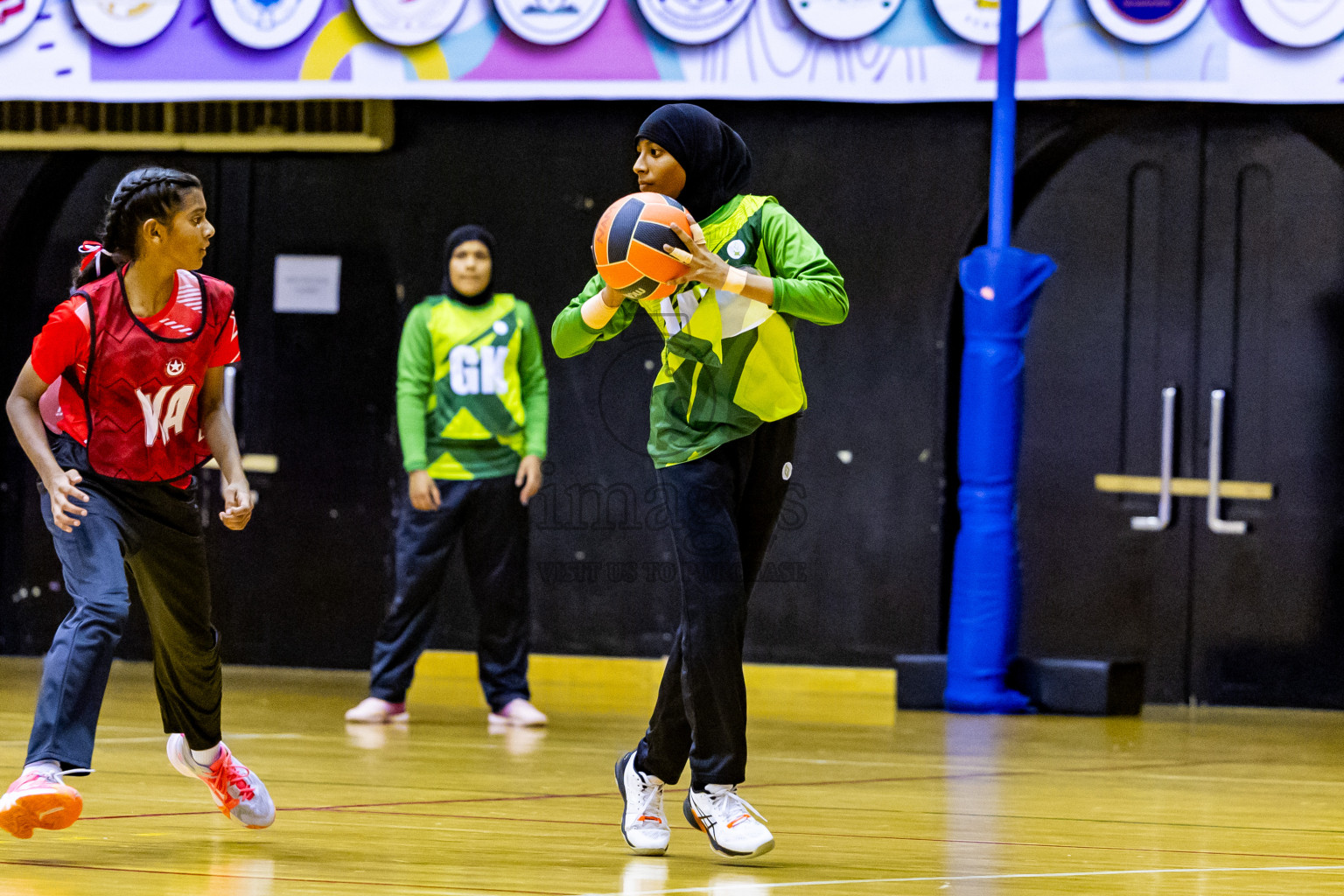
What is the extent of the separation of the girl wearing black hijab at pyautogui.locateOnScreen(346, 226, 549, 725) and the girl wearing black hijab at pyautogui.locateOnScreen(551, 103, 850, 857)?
2564 mm

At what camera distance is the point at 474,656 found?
7238 mm

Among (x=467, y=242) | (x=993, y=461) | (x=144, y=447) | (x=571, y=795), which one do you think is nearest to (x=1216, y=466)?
(x=993, y=461)

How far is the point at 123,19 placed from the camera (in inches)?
277

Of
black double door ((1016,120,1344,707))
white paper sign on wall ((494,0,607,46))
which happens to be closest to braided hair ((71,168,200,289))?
white paper sign on wall ((494,0,607,46))

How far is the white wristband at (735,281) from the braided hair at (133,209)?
3.47 feet

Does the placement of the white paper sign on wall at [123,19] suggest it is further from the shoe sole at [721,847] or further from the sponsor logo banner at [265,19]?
the shoe sole at [721,847]

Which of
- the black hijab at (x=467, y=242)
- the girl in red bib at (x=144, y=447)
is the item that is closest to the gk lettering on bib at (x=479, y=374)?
the black hijab at (x=467, y=242)

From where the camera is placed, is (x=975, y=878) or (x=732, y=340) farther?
(x=732, y=340)

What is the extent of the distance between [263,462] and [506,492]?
2.27 m

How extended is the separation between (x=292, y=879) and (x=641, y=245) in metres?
1.26

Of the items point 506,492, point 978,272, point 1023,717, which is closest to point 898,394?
point 978,272

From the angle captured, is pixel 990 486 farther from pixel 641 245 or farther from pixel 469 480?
pixel 641 245

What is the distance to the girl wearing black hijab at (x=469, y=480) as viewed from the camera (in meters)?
5.90

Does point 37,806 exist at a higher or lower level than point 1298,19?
lower
